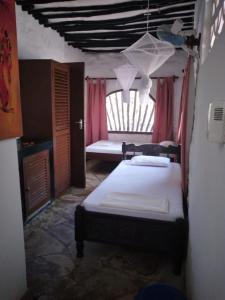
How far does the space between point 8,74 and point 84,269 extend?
164 cm

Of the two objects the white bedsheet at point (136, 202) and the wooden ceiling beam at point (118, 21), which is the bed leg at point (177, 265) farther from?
the wooden ceiling beam at point (118, 21)

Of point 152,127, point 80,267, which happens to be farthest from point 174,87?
point 80,267

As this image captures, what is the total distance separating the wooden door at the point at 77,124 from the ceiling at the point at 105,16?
69 centimetres

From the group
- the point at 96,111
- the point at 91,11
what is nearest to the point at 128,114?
the point at 96,111

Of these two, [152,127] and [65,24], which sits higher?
[65,24]

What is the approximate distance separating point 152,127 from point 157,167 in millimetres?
1993

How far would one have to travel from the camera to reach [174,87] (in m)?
5.00

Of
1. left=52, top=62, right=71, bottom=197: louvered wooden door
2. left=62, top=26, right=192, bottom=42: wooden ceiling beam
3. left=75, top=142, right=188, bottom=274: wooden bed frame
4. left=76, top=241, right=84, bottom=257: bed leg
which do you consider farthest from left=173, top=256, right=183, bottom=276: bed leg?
left=62, top=26, right=192, bottom=42: wooden ceiling beam

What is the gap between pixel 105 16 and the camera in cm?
343

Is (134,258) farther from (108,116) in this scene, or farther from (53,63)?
(108,116)

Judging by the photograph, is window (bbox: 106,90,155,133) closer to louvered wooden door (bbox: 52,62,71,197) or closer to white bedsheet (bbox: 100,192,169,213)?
louvered wooden door (bbox: 52,62,71,197)

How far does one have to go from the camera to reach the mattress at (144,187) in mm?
2014

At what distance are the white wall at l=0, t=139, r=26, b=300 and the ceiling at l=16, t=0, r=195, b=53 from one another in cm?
240

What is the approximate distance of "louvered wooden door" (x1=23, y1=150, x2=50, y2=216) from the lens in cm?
267
